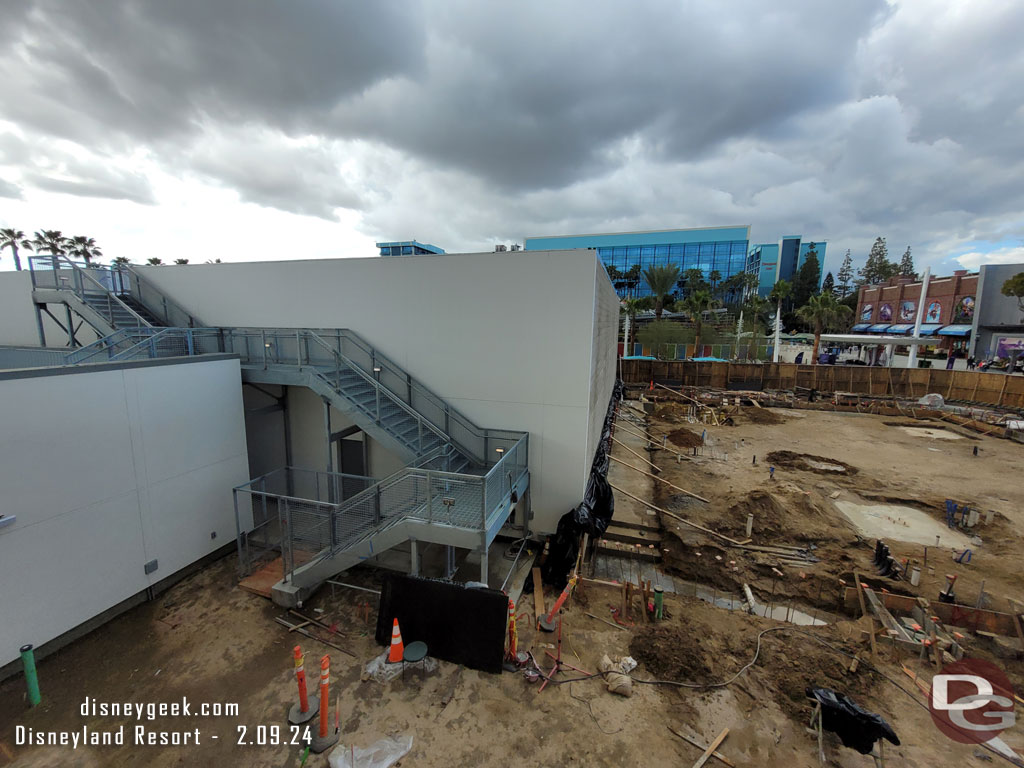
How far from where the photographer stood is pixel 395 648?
6102mm

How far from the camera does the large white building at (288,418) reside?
6.50m

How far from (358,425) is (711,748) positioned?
8.16 meters

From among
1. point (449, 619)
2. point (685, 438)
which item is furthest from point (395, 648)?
point (685, 438)

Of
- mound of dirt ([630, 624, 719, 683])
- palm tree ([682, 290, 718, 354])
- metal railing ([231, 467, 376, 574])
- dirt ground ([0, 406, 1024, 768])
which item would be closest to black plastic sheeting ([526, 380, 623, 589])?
dirt ground ([0, 406, 1024, 768])

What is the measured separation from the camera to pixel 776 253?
98.9 meters

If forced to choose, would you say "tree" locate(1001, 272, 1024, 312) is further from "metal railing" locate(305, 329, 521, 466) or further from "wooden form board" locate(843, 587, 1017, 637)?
"metal railing" locate(305, 329, 521, 466)

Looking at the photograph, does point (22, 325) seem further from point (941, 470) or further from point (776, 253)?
point (776, 253)

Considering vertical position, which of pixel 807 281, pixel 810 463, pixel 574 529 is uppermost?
pixel 807 281

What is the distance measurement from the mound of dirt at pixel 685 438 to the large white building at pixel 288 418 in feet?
34.2

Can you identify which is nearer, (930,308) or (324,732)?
(324,732)

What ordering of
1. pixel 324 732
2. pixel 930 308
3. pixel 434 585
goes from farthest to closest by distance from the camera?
pixel 930 308 → pixel 434 585 → pixel 324 732

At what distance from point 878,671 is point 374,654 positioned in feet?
25.2

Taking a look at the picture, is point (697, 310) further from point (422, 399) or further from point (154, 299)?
point (154, 299)

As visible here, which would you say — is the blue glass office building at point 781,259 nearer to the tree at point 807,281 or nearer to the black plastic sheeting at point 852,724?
the tree at point 807,281
